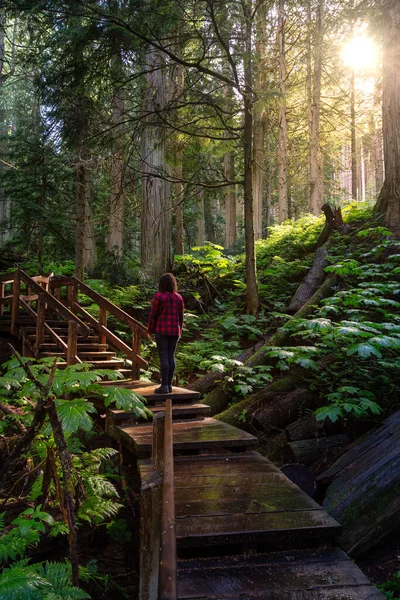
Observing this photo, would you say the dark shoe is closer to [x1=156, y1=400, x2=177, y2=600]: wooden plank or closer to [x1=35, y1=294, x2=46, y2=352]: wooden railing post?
[x1=35, y1=294, x2=46, y2=352]: wooden railing post

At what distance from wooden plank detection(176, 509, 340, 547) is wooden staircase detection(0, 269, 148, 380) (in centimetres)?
453

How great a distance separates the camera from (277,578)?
2.52 meters

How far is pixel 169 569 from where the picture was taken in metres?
1.22

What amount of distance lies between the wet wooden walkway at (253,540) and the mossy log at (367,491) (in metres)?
0.76

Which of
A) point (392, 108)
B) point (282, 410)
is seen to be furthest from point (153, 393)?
point (392, 108)

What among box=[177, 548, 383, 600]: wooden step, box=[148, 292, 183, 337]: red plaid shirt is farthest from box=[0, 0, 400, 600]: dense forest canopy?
box=[148, 292, 183, 337]: red plaid shirt

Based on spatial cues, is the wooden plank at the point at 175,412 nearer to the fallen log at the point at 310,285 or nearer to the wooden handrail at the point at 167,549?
the wooden handrail at the point at 167,549

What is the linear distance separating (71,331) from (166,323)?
1896mm

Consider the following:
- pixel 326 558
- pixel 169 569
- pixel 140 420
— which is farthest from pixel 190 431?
pixel 169 569

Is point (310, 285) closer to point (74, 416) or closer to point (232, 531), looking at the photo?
point (232, 531)

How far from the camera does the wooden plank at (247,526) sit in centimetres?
279

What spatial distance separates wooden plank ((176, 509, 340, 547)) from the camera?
110 inches

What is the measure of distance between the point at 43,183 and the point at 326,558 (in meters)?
14.4

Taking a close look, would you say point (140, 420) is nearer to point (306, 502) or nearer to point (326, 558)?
point (306, 502)
